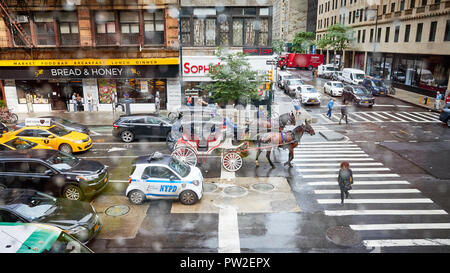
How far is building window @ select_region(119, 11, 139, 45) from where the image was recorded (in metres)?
26.3

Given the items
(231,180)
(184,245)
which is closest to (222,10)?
(231,180)

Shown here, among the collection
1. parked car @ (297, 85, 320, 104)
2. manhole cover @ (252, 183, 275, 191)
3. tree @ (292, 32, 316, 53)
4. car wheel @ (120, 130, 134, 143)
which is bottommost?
manhole cover @ (252, 183, 275, 191)

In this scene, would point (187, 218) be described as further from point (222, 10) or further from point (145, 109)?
point (222, 10)

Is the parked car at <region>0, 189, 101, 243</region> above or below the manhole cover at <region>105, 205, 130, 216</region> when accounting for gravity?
above

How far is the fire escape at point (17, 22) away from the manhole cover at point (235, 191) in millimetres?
22628

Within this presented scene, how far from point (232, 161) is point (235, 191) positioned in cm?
208

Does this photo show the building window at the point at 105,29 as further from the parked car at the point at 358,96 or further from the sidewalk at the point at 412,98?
the sidewalk at the point at 412,98

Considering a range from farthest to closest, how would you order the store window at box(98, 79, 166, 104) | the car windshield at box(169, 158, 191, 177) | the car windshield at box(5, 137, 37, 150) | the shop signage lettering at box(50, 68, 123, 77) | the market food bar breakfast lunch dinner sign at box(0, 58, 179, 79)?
the store window at box(98, 79, 166, 104) < the shop signage lettering at box(50, 68, 123, 77) < the market food bar breakfast lunch dinner sign at box(0, 58, 179, 79) < the car windshield at box(5, 137, 37, 150) < the car windshield at box(169, 158, 191, 177)

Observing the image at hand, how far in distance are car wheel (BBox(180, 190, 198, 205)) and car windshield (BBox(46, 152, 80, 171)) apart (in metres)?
4.31

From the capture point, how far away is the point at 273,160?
16047 mm

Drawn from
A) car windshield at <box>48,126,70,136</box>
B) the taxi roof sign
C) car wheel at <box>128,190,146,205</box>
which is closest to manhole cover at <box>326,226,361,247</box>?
car wheel at <box>128,190,146,205</box>

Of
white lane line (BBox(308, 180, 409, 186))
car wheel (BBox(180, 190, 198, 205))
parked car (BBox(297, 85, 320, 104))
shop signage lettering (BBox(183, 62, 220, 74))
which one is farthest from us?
parked car (BBox(297, 85, 320, 104))

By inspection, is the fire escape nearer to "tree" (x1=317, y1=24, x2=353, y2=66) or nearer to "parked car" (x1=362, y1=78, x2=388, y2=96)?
"parked car" (x1=362, y1=78, x2=388, y2=96)

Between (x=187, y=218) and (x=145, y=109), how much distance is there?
19.4 meters
